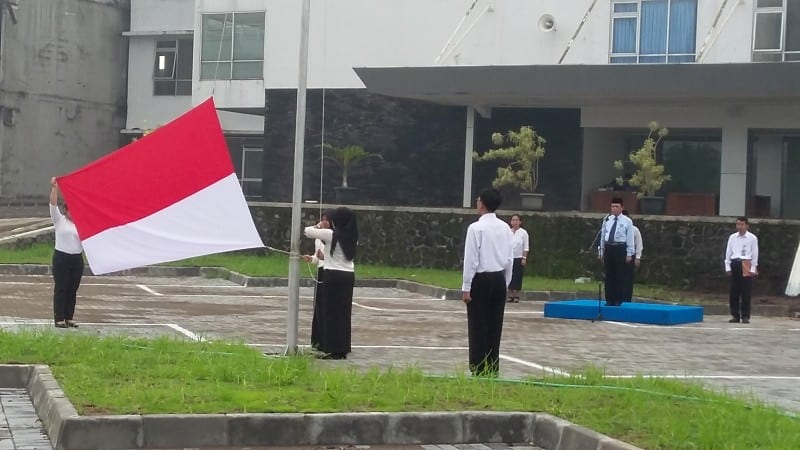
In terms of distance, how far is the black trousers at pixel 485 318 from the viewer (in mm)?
12203

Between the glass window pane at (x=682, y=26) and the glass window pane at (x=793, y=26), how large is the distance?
2.27 metres

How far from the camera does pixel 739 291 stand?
880 inches

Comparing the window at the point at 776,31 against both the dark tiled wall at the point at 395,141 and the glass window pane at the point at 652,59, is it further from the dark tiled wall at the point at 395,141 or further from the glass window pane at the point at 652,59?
the dark tiled wall at the point at 395,141

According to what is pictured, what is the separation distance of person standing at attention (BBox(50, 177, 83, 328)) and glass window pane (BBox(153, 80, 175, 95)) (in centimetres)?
3521

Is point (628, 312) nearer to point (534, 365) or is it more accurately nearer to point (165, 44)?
point (534, 365)

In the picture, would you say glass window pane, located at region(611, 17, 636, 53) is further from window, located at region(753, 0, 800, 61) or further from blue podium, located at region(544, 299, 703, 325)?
blue podium, located at region(544, 299, 703, 325)

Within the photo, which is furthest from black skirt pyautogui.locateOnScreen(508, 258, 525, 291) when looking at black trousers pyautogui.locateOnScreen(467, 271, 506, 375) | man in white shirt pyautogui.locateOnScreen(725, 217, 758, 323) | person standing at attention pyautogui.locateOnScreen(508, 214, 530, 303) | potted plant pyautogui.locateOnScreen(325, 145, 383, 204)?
black trousers pyautogui.locateOnScreen(467, 271, 506, 375)

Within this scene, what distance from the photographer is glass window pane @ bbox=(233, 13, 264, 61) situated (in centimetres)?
4009

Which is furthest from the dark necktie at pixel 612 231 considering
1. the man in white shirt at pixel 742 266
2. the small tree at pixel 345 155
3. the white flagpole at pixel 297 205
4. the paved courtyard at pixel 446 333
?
the small tree at pixel 345 155

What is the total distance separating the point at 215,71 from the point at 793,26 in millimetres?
17679

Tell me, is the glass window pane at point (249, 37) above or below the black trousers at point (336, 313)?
above

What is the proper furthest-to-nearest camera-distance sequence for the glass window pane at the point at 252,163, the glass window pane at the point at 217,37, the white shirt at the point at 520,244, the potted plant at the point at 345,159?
the glass window pane at the point at 252,163 → the glass window pane at the point at 217,37 → the potted plant at the point at 345,159 → the white shirt at the point at 520,244

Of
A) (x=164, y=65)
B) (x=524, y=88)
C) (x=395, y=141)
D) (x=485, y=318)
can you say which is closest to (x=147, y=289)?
(x=524, y=88)

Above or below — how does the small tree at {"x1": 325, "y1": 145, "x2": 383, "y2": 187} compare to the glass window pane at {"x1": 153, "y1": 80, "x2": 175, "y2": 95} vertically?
below
